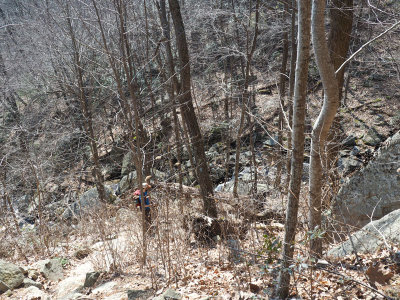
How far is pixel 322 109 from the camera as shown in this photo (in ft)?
11.8

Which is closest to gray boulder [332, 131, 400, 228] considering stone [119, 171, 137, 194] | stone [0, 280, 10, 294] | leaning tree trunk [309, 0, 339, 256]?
leaning tree trunk [309, 0, 339, 256]

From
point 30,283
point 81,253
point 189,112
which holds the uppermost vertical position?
point 189,112

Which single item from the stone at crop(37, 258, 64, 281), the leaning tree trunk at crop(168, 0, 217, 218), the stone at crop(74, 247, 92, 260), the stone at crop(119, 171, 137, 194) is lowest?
the stone at crop(119, 171, 137, 194)

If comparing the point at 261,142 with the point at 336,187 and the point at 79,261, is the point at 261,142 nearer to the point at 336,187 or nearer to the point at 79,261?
the point at 336,187

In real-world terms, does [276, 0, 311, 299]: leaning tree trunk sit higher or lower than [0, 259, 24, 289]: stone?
higher

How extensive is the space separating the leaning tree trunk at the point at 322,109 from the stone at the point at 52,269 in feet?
15.9

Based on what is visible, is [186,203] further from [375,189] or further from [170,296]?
[375,189]

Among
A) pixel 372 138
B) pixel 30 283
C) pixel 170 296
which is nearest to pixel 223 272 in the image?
pixel 170 296

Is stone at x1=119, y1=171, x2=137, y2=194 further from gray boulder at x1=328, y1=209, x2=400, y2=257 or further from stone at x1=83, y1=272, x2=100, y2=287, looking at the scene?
gray boulder at x1=328, y1=209, x2=400, y2=257

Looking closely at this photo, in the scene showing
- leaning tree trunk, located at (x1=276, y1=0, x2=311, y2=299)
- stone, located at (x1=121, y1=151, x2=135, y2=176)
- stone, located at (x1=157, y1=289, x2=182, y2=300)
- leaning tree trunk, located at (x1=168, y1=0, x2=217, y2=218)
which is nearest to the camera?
leaning tree trunk, located at (x1=276, y1=0, x2=311, y2=299)

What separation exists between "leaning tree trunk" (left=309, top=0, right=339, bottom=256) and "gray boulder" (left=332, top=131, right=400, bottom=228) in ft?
6.65

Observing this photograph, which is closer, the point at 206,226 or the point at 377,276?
the point at 377,276

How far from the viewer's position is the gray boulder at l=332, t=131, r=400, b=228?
5527mm

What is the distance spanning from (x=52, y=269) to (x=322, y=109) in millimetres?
5687
